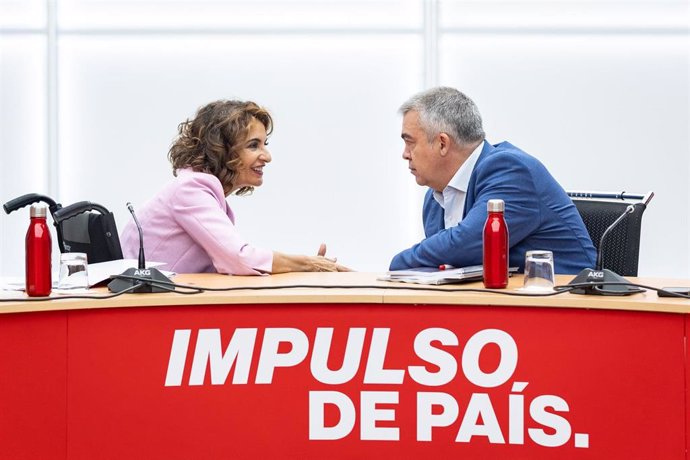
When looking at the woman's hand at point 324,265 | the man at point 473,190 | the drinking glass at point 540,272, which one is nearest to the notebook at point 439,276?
the drinking glass at point 540,272

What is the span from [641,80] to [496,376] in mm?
3599

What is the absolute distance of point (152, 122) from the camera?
18.4 feet

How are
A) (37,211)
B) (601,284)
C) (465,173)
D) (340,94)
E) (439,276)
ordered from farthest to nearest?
1. (340,94)
2. (465,173)
3. (439,276)
4. (37,211)
5. (601,284)

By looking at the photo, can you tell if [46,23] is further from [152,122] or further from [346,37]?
[346,37]

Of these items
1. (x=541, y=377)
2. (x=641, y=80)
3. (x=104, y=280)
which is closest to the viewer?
(x=541, y=377)

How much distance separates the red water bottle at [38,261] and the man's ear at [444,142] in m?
1.30

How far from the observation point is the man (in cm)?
295

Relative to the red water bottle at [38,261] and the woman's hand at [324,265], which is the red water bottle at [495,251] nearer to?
the woman's hand at [324,265]

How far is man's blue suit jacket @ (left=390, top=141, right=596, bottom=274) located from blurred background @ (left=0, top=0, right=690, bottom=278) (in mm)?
2430

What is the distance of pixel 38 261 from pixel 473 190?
52.6 inches

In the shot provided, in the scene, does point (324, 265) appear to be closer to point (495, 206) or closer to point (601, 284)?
point (495, 206)

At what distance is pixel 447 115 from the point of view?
3.18m

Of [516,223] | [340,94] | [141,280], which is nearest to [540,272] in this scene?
[516,223]

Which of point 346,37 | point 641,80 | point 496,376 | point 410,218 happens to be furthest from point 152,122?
point 496,376
